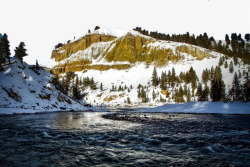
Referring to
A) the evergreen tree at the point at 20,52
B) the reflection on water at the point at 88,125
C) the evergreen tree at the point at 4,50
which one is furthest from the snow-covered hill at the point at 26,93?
the reflection on water at the point at 88,125

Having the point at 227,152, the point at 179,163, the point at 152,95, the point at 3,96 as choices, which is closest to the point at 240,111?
the point at 227,152

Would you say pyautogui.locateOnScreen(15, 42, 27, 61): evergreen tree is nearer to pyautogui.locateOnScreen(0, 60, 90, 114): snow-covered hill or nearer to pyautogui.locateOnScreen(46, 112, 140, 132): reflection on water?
pyautogui.locateOnScreen(0, 60, 90, 114): snow-covered hill

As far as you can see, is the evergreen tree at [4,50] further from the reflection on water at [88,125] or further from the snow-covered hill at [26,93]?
the reflection on water at [88,125]

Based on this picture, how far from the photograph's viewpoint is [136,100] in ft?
492

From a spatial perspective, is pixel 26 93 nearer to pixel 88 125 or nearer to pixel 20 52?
pixel 20 52

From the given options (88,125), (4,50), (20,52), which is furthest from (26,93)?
(88,125)

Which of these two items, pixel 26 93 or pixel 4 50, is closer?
pixel 26 93

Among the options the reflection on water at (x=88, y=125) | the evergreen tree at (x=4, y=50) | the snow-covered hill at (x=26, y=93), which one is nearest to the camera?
the reflection on water at (x=88, y=125)

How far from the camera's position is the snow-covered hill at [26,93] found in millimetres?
47281

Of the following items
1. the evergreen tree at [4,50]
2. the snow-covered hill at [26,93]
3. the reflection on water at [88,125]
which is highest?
the evergreen tree at [4,50]

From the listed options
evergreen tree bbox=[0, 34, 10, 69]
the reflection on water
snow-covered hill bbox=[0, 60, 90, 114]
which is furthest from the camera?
evergreen tree bbox=[0, 34, 10, 69]

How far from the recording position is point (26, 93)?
54.3 metres

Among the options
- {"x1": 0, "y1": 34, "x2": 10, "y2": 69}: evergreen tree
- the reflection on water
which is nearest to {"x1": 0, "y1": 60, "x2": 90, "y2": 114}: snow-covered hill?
{"x1": 0, "y1": 34, "x2": 10, "y2": 69}: evergreen tree

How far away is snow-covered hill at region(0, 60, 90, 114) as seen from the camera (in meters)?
47.3
